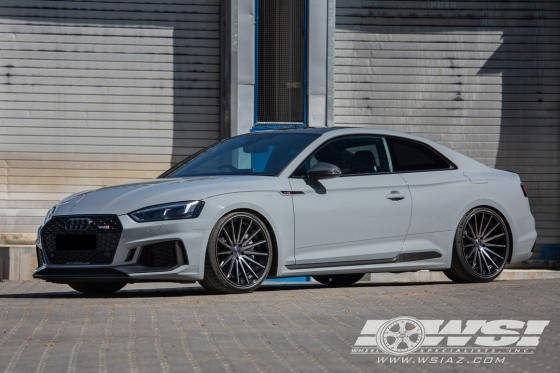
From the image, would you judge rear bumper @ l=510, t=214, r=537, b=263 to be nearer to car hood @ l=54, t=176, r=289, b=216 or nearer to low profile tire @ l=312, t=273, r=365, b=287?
low profile tire @ l=312, t=273, r=365, b=287

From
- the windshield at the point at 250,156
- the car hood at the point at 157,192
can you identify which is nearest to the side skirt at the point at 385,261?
the car hood at the point at 157,192

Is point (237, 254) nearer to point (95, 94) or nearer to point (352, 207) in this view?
point (352, 207)

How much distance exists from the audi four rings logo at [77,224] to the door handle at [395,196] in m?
2.62

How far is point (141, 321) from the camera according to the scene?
7727 millimetres

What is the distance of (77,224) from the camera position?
945 cm

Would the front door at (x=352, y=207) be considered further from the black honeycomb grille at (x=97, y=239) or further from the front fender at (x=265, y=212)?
the black honeycomb grille at (x=97, y=239)

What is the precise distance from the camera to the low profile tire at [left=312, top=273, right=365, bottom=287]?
11234mm

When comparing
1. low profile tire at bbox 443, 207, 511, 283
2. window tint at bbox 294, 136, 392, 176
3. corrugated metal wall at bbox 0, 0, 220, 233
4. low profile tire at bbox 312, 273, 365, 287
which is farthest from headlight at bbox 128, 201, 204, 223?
corrugated metal wall at bbox 0, 0, 220, 233

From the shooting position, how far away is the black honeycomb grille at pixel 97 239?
9.24m

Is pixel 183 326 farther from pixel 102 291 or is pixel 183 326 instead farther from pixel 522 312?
pixel 102 291

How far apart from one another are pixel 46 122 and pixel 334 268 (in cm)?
934

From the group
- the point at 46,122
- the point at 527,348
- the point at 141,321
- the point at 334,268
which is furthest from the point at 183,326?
the point at 46,122

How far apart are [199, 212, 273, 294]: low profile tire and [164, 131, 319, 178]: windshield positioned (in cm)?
63

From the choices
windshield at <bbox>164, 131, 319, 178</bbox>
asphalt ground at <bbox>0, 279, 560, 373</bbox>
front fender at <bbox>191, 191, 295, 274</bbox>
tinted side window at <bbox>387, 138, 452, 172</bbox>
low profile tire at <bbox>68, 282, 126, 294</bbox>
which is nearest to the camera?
asphalt ground at <bbox>0, 279, 560, 373</bbox>
